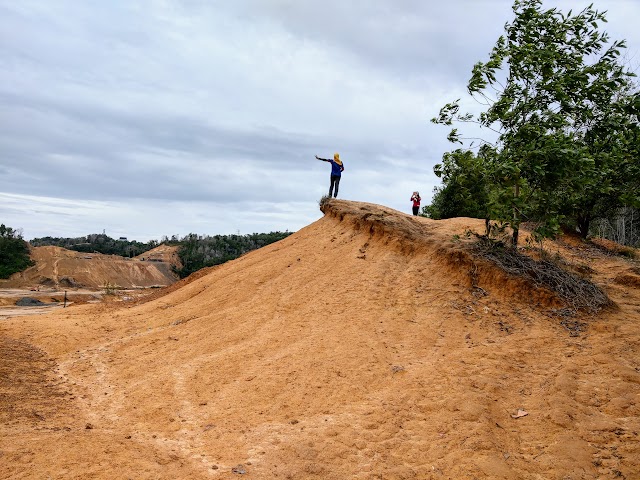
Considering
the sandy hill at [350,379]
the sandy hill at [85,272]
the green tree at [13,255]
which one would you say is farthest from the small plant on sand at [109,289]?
the sandy hill at [350,379]

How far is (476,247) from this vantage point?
830 centimetres

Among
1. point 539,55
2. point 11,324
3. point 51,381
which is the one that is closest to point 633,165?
point 539,55

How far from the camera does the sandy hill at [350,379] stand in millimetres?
4262

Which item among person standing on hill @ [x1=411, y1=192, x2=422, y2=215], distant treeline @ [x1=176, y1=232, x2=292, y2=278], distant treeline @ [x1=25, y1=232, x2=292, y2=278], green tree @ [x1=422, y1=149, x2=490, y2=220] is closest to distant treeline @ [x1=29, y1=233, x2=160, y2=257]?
distant treeline @ [x1=25, y1=232, x2=292, y2=278]

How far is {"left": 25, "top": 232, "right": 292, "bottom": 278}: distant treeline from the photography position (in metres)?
42.0

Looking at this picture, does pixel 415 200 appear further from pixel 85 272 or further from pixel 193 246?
pixel 193 246

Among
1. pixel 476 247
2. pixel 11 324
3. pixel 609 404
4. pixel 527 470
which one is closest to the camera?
pixel 527 470

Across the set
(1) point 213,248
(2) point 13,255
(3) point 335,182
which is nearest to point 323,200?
(3) point 335,182

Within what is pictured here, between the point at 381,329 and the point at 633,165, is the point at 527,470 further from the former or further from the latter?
the point at 633,165

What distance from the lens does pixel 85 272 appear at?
3500 centimetres

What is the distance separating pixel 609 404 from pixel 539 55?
5.38m

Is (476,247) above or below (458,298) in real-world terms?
above

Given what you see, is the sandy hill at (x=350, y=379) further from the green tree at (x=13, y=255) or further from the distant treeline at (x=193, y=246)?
the distant treeline at (x=193, y=246)

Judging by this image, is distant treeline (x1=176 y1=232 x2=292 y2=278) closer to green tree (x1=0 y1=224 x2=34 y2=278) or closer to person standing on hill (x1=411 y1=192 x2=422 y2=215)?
green tree (x1=0 y1=224 x2=34 y2=278)
